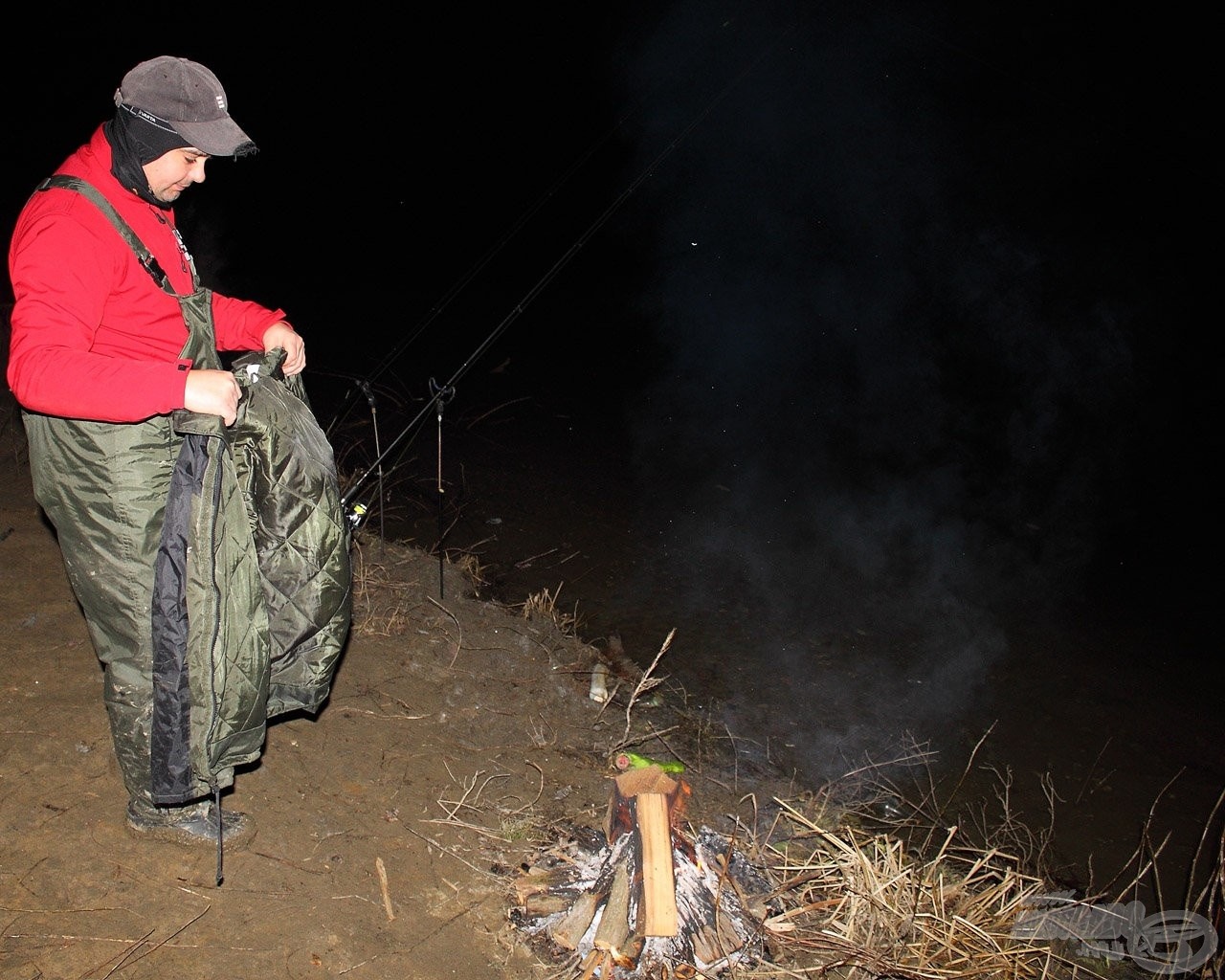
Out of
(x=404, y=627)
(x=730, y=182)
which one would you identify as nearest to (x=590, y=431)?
(x=404, y=627)

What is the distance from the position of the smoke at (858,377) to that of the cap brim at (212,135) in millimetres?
3428

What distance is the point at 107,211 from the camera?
6.43 feet

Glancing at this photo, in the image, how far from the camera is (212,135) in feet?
6.60

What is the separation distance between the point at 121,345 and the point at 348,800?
1.65 meters

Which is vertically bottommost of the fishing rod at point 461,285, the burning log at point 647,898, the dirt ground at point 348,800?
the dirt ground at point 348,800

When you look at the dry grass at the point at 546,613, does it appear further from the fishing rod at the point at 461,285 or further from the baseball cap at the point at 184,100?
the baseball cap at the point at 184,100

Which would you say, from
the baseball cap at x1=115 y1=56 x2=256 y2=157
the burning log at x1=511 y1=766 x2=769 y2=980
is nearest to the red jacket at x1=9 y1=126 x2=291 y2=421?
the baseball cap at x1=115 y1=56 x2=256 y2=157

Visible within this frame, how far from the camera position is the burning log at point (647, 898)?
2.46 meters

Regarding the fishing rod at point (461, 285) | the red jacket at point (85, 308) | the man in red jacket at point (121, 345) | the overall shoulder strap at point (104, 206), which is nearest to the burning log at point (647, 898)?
the man in red jacket at point (121, 345)

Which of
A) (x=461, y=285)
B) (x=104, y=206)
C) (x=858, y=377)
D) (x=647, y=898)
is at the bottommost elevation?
(x=647, y=898)

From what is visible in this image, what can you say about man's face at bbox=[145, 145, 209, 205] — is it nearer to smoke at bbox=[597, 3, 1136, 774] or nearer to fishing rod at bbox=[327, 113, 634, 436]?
fishing rod at bbox=[327, 113, 634, 436]

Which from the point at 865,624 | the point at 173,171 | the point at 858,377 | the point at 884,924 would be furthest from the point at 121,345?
the point at 858,377

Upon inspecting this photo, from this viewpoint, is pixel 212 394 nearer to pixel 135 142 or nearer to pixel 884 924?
pixel 135 142

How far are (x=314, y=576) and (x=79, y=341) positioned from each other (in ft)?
2.56
